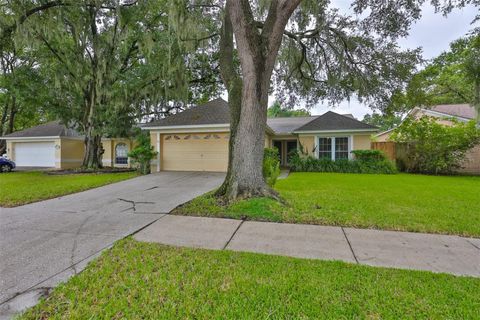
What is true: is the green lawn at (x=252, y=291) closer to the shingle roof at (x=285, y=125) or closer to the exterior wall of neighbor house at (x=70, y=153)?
the shingle roof at (x=285, y=125)

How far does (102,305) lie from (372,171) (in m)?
13.4

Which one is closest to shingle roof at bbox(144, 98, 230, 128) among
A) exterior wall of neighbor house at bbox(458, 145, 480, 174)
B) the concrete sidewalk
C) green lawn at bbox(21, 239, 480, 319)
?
the concrete sidewalk

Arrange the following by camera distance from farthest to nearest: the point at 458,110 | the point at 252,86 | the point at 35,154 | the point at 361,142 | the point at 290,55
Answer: the point at 35,154 → the point at 458,110 → the point at 361,142 → the point at 290,55 → the point at 252,86

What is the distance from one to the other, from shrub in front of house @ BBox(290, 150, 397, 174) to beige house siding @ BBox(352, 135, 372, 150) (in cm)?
70

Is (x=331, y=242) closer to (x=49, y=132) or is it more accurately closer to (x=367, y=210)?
(x=367, y=210)

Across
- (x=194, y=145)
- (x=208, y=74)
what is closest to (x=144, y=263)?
(x=194, y=145)

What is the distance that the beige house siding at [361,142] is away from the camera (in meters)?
13.2

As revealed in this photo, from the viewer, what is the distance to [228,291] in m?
2.16

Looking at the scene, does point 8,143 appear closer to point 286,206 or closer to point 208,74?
point 208,74

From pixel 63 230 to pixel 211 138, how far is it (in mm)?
8294

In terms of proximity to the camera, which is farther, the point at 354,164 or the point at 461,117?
the point at 461,117

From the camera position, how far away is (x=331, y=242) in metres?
3.37

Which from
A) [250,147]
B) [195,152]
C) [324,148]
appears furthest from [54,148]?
[324,148]

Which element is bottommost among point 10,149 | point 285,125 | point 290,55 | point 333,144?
point 10,149
